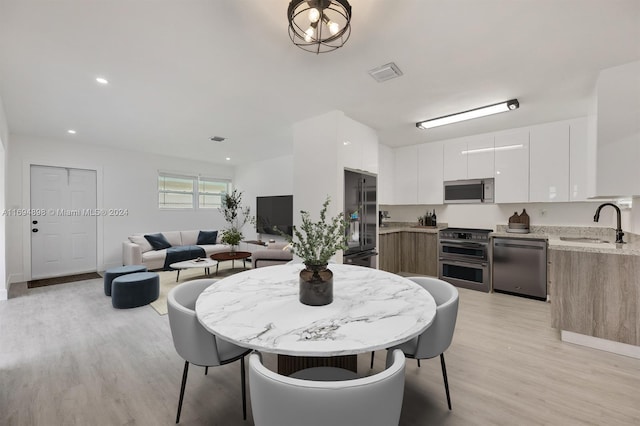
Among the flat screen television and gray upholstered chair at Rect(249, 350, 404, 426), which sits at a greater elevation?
the flat screen television

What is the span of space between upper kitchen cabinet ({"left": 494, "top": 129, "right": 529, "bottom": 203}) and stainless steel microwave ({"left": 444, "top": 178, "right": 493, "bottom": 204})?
143 mm

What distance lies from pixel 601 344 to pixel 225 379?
3277 millimetres

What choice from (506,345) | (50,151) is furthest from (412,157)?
(50,151)

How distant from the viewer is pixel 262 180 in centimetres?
711

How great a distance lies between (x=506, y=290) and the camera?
4.02m

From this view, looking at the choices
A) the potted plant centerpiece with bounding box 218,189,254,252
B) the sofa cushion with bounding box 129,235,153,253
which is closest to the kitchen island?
the potted plant centerpiece with bounding box 218,189,254,252

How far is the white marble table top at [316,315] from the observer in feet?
3.46

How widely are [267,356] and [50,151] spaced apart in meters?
5.65

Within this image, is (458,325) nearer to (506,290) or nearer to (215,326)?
(506,290)

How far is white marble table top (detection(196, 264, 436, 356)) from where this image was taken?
1.05 meters

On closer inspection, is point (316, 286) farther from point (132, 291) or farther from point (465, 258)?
point (465, 258)

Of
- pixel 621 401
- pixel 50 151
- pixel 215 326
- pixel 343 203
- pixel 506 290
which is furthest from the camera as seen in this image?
pixel 50 151

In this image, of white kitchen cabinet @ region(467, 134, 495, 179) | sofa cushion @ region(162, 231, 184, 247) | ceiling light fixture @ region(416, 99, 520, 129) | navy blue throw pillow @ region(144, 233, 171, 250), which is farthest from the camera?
sofa cushion @ region(162, 231, 184, 247)

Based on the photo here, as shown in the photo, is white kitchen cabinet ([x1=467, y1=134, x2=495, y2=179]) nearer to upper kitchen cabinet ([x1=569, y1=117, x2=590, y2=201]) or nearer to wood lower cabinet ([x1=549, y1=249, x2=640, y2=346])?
upper kitchen cabinet ([x1=569, y1=117, x2=590, y2=201])
